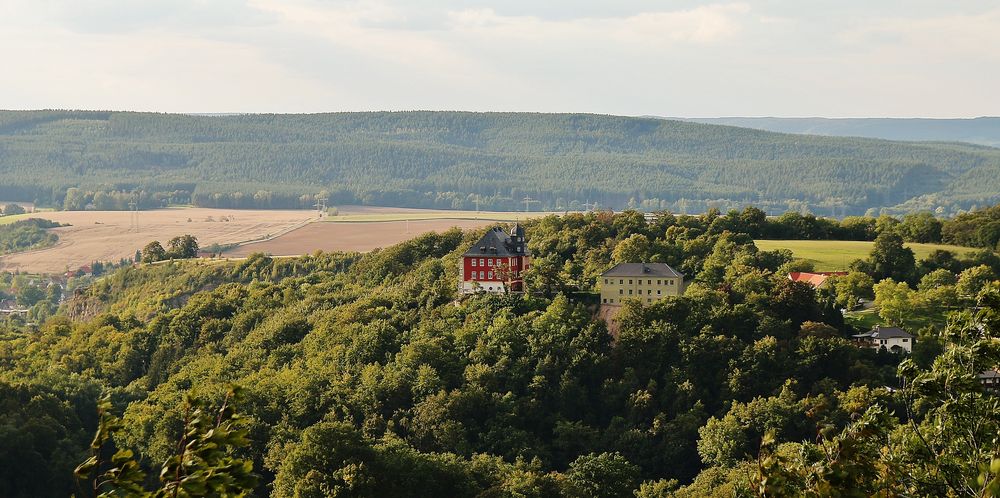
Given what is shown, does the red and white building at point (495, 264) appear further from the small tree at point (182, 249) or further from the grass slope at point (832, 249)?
the small tree at point (182, 249)

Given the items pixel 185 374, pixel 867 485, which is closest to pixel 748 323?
pixel 185 374

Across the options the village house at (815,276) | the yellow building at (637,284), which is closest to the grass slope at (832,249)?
the village house at (815,276)

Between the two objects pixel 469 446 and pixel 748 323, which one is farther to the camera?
pixel 748 323

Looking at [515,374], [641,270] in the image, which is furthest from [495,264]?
[515,374]

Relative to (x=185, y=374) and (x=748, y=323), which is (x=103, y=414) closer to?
(x=748, y=323)

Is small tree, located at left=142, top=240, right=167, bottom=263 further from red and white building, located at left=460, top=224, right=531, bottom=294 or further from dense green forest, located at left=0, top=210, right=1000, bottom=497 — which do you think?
red and white building, located at left=460, top=224, right=531, bottom=294
